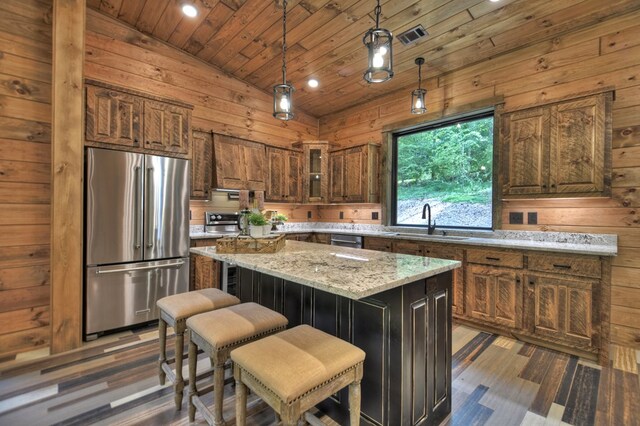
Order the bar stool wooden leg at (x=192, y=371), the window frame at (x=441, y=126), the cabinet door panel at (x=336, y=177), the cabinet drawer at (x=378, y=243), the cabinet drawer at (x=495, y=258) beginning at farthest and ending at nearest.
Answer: the cabinet door panel at (x=336, y=177), the cabinet drawer at (x=378, y=243), the window frame at (x=441, y=126), the cabinet drawer at (x=495, y=258), the bar stool wooden leg at (x=192, y=371)

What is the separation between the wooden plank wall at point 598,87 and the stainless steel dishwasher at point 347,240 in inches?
69.3

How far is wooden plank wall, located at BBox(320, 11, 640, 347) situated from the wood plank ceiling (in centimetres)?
15

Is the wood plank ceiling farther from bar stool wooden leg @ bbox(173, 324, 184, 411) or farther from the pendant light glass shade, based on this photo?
bar stool wooden leg @ bbox(173, 324, 184, 411)

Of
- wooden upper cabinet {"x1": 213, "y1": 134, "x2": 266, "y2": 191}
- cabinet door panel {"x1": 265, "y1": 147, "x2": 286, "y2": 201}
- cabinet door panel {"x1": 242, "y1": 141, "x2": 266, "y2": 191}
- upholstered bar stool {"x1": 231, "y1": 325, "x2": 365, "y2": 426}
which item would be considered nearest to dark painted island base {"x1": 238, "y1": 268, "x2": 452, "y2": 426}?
upholstered bar stool {"x1": 231, "y1": 325, "x2": 365, "y2": 426}

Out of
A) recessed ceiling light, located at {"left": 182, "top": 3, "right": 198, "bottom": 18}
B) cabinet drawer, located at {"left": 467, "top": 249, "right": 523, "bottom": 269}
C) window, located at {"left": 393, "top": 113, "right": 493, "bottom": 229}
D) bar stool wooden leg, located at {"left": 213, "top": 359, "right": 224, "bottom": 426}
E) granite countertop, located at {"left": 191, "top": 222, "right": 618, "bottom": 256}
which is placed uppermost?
recessed ceiling light, located at {"left": 182, "top": 3, "right": 198, "bottom": 18}

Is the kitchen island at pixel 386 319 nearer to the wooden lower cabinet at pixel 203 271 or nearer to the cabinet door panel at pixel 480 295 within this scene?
the cabinet door panel at pixel 480 295

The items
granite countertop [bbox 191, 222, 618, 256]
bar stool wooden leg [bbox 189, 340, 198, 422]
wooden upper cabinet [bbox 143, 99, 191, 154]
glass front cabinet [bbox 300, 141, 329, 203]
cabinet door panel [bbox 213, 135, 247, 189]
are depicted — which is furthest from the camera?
glass front cabinet [bbox 300, 141, 329, 203]

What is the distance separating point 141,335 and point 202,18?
337 centimetres

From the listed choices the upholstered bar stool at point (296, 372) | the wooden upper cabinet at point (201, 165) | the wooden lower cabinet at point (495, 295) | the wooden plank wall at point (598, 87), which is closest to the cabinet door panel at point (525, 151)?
the wooden plank wall at point (598, 87)

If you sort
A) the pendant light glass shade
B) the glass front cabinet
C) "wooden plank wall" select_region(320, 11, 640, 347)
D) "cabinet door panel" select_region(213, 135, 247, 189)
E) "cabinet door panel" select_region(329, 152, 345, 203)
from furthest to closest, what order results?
the glass front cabinet, "cabinet door panel" select_region(329, 152, 345, 203), "cabinet door panel" select_region(213, 135, 247, 189), "wooden plank wall" select_region(320, 11, 640, 347), the pendant light glass shade

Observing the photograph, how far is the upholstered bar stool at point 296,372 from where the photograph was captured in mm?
1082

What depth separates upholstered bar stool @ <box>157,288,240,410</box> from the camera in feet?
5.87

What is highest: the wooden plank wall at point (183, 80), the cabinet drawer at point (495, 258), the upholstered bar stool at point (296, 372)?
the wooden plank wall at point (183, 80)

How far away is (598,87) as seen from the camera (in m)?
2.83
